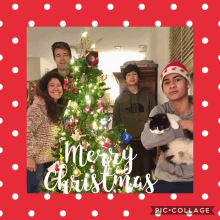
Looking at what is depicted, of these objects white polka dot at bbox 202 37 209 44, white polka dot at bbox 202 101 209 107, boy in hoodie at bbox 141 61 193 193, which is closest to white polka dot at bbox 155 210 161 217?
boy in hoodie at bbox 141 61 193 193

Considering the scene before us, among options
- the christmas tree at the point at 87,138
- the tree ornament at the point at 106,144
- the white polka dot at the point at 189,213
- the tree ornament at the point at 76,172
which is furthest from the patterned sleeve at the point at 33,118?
the white polka dot at the point at 189,213

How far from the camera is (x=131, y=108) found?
126 cm

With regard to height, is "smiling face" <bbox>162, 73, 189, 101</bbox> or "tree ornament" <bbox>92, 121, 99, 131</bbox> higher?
"smiling face" <bbox>162, 73, 189, 101</bbox>

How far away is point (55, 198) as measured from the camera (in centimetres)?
91

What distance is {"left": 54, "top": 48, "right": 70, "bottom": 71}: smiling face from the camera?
1.14 meters

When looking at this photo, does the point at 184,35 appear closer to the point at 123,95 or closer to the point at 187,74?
the point at 187,74

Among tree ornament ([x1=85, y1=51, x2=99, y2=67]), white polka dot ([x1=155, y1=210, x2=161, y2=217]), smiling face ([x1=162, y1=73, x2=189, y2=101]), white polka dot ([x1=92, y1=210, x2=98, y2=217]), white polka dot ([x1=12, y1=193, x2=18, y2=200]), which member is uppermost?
tree ornament ([x1=85, y1=51, x2=99, y2=67])

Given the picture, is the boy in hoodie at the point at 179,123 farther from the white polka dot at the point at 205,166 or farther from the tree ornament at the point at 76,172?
the tree ornament at the point at 76,172

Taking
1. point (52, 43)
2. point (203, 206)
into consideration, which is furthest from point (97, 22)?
point (203, 206)

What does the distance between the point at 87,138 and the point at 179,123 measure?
427 millimetres

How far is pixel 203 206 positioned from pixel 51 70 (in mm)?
905

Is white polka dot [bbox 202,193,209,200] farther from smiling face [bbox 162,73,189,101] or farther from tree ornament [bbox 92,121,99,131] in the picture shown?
tree ornament [bbox 92,121,99,131]

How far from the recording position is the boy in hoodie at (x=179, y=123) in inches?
36.4

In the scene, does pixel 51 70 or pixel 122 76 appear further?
pixel 122 76
